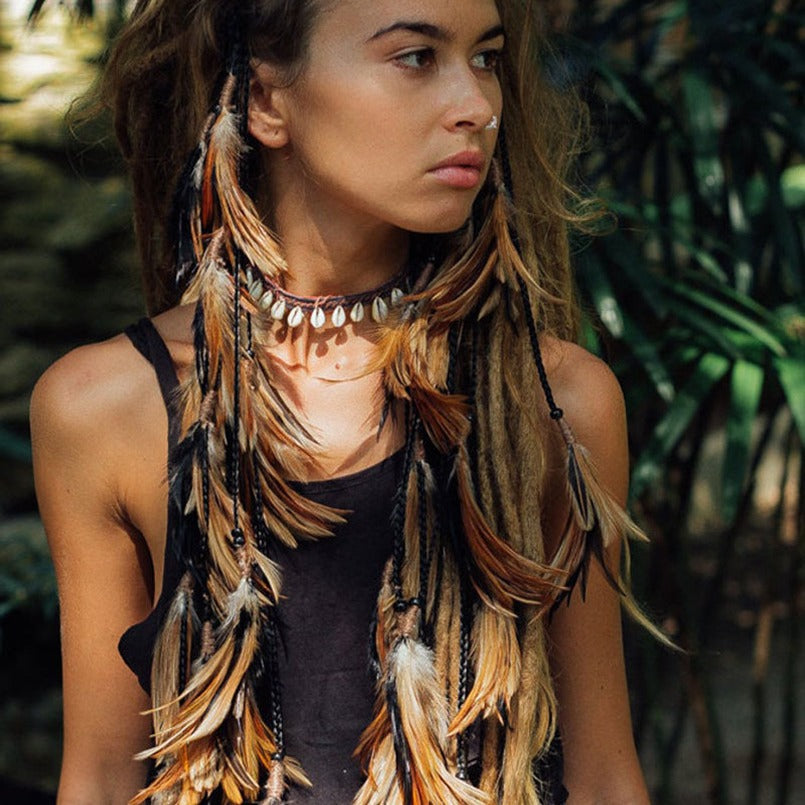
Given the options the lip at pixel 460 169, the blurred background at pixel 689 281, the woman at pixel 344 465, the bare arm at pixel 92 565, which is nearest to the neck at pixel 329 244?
the woman at pixel 344 465

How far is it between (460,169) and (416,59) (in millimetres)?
122

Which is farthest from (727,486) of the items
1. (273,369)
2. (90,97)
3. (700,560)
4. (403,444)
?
(700,560)

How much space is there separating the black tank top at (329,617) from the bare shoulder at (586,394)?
0.70 feet

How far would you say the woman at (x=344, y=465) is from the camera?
1.39 m

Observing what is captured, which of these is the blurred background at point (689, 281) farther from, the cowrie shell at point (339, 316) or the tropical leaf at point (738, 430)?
the cowrie shell at point (339, 316)

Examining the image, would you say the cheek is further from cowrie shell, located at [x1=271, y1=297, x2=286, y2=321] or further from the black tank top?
the black tank top

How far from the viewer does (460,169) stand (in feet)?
4.55

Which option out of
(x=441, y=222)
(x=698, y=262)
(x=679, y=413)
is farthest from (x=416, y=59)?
(x=698, y=262)

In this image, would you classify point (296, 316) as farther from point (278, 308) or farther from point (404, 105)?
point (404, 105)

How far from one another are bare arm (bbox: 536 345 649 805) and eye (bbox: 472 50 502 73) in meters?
0.34

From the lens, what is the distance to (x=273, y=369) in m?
1.51

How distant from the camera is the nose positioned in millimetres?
1365

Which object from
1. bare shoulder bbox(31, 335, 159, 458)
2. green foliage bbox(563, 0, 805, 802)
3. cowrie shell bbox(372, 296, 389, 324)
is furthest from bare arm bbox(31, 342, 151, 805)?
green foliage bbox(563, 0, 805, 802)

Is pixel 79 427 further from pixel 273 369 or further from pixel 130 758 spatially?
pixel 130 758
